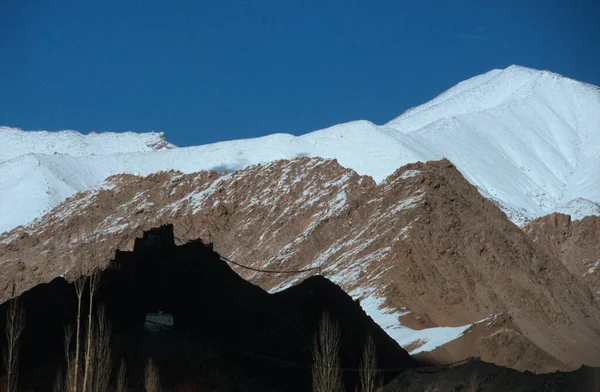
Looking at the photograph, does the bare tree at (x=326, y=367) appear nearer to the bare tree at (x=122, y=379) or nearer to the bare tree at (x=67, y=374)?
the bare tree at (x=122, y=379)

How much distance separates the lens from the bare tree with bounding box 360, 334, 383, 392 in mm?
49681

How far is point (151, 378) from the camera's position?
48.3 m

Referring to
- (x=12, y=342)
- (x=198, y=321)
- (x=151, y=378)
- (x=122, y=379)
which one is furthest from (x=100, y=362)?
(x=198, y=321)

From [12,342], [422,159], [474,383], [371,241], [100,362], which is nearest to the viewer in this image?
[100,362]

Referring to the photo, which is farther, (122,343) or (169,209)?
(169,209)

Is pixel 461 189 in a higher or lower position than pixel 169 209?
lower

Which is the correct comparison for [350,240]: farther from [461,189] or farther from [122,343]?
[122,343]

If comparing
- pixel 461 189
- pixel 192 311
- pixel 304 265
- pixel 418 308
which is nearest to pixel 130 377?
pixel 192 311

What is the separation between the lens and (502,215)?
11219 cm

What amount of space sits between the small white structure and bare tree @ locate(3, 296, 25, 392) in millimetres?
5100

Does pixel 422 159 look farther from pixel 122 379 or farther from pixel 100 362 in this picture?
pixel 100 362

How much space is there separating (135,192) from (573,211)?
158 feet

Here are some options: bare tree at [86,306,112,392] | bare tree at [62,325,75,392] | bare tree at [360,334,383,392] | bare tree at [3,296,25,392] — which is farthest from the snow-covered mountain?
bare tree at [86,306,112,392]

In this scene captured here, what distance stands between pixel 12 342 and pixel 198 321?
11.7 metres
